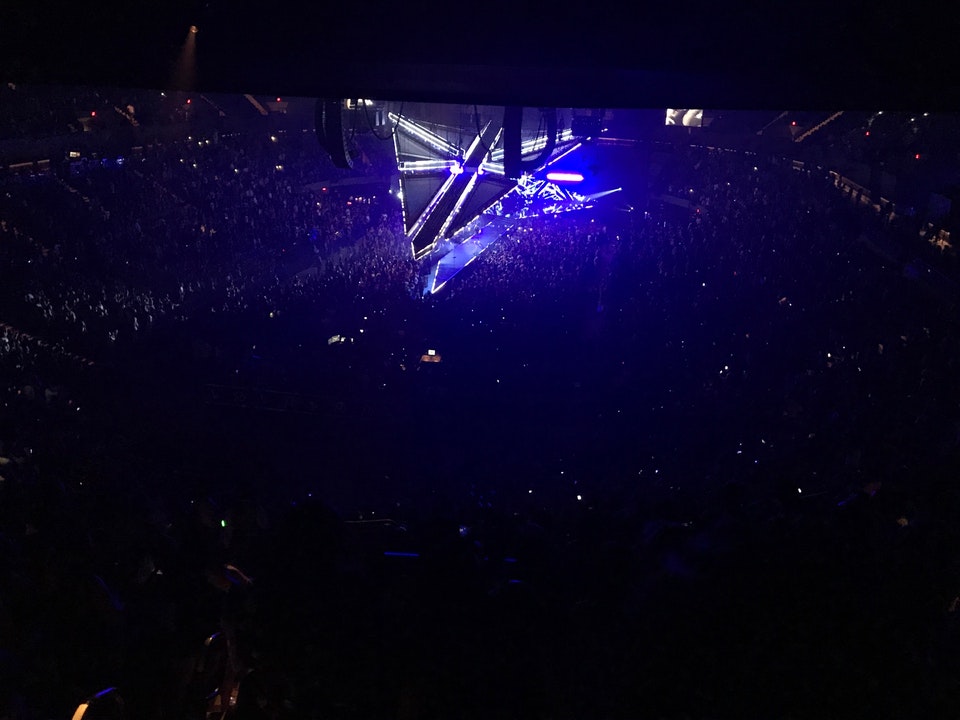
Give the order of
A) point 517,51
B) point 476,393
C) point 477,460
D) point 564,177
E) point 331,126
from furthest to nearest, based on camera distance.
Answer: point 564,177 < point 476,393 < point 331,126 < point 477,460 < point 517,51

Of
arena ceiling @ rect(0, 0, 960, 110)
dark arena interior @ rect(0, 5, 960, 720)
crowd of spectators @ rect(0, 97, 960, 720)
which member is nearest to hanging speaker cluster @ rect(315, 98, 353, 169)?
dark arena interior @ rect(0, 5, 960, 720)

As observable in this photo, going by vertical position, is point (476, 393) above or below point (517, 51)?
above

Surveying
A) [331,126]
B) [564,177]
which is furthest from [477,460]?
[564,177]

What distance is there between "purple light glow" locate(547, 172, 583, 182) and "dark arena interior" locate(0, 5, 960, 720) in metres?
1.37

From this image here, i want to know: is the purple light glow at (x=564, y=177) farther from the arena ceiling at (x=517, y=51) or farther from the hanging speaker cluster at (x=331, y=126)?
the arena ceiling at (x=517, y=51)

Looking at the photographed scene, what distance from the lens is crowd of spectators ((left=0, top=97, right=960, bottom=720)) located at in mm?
2885

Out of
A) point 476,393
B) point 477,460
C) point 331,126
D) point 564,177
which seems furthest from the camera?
point 564,177

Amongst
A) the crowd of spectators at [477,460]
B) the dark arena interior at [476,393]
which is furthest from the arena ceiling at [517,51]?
the crowd of spectators at [477,460]

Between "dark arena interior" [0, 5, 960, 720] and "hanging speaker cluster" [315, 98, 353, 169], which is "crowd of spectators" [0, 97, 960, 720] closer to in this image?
"dark arena interior" [0, 5, 960, 720]

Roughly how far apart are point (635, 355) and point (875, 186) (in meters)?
12.7

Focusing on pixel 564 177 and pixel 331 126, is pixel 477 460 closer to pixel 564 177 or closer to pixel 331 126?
pixel 331 126

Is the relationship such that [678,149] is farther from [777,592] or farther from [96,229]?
[777,592]

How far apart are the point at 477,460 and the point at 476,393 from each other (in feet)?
4.07

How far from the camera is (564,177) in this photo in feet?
64.7
